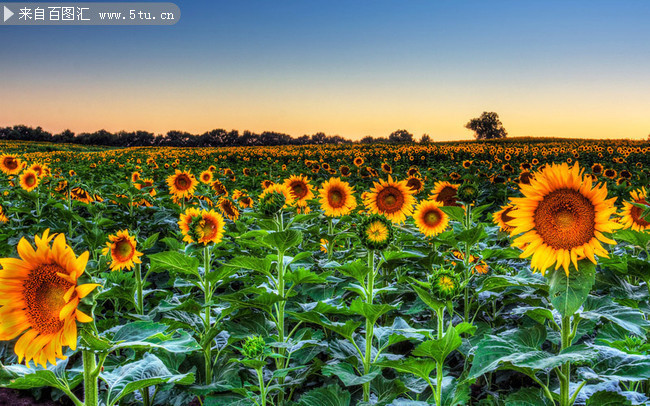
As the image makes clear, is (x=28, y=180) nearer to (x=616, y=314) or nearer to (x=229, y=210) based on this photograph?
(x=229, y=210)

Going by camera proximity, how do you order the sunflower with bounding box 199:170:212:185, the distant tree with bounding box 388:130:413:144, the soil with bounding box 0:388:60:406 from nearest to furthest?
the soil with bounding box 0:388:60:406, the sunflower with bounding box 199:170:212:185, the distant tree with bounding box 388:130:413:144

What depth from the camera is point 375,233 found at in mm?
2361

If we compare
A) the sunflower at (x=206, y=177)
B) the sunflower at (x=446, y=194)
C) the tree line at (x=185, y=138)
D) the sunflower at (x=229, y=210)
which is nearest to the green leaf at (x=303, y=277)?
the sunflower at (x=446, y=194)

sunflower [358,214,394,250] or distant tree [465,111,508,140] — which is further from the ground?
distant tree [465,111,508,140]

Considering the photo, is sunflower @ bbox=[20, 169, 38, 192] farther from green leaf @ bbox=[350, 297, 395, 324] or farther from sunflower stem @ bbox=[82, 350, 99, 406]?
green leaf @ bbox=[350, 297, 395, 324]

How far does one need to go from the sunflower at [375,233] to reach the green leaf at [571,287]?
0.93 meters

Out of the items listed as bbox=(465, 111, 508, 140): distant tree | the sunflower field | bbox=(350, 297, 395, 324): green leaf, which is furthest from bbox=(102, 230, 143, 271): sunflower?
bbox=(465, 111, 508, 140): distant tree

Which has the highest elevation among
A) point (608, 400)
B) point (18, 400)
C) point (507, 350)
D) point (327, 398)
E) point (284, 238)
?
point (284, 238)

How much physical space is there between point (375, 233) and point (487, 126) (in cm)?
9569

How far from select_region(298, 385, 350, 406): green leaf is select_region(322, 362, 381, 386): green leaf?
6 centimetres

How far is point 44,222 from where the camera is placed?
201 inches

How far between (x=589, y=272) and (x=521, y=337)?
315 millimetres

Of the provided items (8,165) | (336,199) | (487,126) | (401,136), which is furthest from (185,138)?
(487,126)

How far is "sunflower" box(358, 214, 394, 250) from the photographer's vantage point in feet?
7.70
